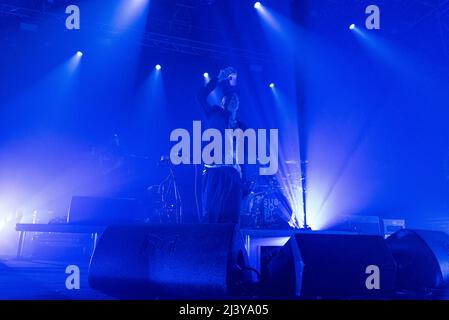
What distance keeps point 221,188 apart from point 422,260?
5.42 ft

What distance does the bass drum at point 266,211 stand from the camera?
5.60 meters

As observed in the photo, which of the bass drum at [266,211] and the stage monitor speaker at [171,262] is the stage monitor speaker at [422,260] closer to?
the stage monitor speaker at [171,262]

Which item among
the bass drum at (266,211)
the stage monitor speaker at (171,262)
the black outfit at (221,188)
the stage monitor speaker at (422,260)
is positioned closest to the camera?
the stage monitor speaker at (171,262)

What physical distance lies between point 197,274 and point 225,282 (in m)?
0.19

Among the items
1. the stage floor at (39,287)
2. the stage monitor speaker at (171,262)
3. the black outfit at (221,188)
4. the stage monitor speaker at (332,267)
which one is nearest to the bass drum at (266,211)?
the black outfit at (221,188)

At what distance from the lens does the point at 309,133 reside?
8.24m

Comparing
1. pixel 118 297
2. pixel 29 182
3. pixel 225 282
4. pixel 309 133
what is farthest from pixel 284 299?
pixel 29 182

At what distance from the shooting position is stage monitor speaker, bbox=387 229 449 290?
2.78 metres

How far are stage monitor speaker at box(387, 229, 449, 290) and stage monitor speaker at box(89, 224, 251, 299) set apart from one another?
1.39 metres

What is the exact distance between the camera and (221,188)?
9.73 feet

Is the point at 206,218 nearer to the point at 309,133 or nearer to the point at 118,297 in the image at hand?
the point at 118,297

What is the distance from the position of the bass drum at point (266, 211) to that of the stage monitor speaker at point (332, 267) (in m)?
2.93

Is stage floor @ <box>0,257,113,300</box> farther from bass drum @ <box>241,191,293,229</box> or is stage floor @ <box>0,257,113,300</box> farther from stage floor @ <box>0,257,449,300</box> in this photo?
bass drum @ <box>241,191,293,229</box>
